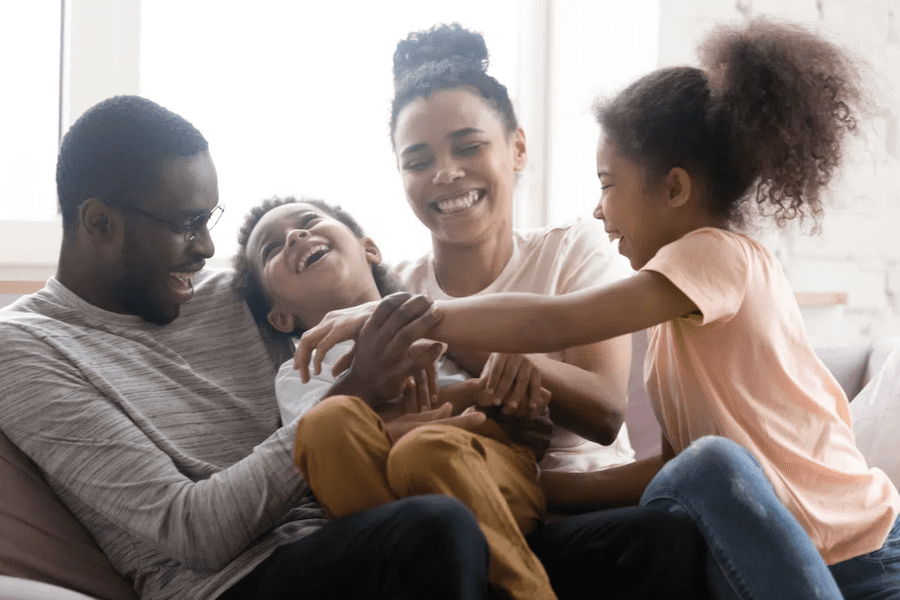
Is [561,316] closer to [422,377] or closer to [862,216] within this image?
[422,377]

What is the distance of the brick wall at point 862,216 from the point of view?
257cm

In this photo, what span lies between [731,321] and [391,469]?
48 cm

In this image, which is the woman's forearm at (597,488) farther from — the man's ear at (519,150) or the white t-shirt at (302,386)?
the man's ear at (519,150)

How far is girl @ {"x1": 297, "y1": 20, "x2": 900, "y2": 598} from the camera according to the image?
3.30 ft

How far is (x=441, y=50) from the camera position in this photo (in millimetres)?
1632

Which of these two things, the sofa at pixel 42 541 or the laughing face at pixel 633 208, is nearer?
the sofa at pixel 42 541

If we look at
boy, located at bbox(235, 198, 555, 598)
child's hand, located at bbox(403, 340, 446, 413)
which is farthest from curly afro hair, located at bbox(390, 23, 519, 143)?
child's hand, located at bbox(403, 340, 446, 413)

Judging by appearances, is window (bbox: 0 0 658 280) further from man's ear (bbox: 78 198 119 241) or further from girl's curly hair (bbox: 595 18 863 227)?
girl's curly hair (bbox: 595 18 863 227)

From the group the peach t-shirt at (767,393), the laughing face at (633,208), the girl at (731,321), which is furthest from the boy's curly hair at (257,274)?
the peach t-shirt at (767,393)

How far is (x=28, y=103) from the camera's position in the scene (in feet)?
6.35

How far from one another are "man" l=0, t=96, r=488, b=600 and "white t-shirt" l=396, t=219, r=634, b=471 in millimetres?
374

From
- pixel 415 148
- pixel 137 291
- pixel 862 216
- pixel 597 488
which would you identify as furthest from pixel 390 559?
pixel 862 216

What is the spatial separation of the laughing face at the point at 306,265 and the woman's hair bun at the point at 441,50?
373mm

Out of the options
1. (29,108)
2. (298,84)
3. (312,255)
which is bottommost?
(312,255)
